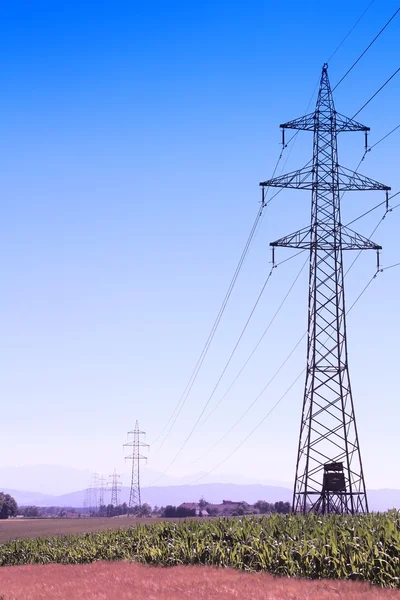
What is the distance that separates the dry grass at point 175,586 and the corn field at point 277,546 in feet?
3.92

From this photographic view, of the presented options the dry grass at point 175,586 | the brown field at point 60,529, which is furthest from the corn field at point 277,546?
the brown field at point 60,529

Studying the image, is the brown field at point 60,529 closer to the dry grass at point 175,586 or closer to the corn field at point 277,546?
the corn field at point 277,546

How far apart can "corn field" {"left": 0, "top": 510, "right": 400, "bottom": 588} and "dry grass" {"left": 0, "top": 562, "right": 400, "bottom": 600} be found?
1194 millimetres

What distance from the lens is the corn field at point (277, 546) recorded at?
19516 mm

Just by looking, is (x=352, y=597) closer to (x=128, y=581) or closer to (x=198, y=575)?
(x=198, y=575)

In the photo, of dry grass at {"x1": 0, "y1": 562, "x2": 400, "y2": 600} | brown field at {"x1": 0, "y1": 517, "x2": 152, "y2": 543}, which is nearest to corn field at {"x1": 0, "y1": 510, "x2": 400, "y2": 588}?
dry grass at {"x1": 0, "y1": 562, "x2": 400, "y2": 600}

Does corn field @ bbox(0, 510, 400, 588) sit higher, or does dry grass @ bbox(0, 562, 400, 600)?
corn field @ bbox(0, 510, 400, 588)

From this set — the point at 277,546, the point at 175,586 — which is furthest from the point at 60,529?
the point at 175,586

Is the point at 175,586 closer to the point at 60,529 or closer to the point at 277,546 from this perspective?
the point at 277,546

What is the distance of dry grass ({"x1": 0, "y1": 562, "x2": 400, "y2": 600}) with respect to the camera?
672 inches

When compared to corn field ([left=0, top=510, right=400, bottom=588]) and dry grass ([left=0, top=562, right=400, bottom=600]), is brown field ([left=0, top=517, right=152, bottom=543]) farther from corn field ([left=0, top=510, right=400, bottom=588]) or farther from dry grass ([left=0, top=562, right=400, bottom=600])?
dry grass ([left=0, top=562, right=400, bottom=600])

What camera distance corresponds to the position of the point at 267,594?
56.8 ft

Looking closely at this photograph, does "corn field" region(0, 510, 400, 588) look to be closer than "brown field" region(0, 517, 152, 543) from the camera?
Yes

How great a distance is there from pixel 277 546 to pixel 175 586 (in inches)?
167
